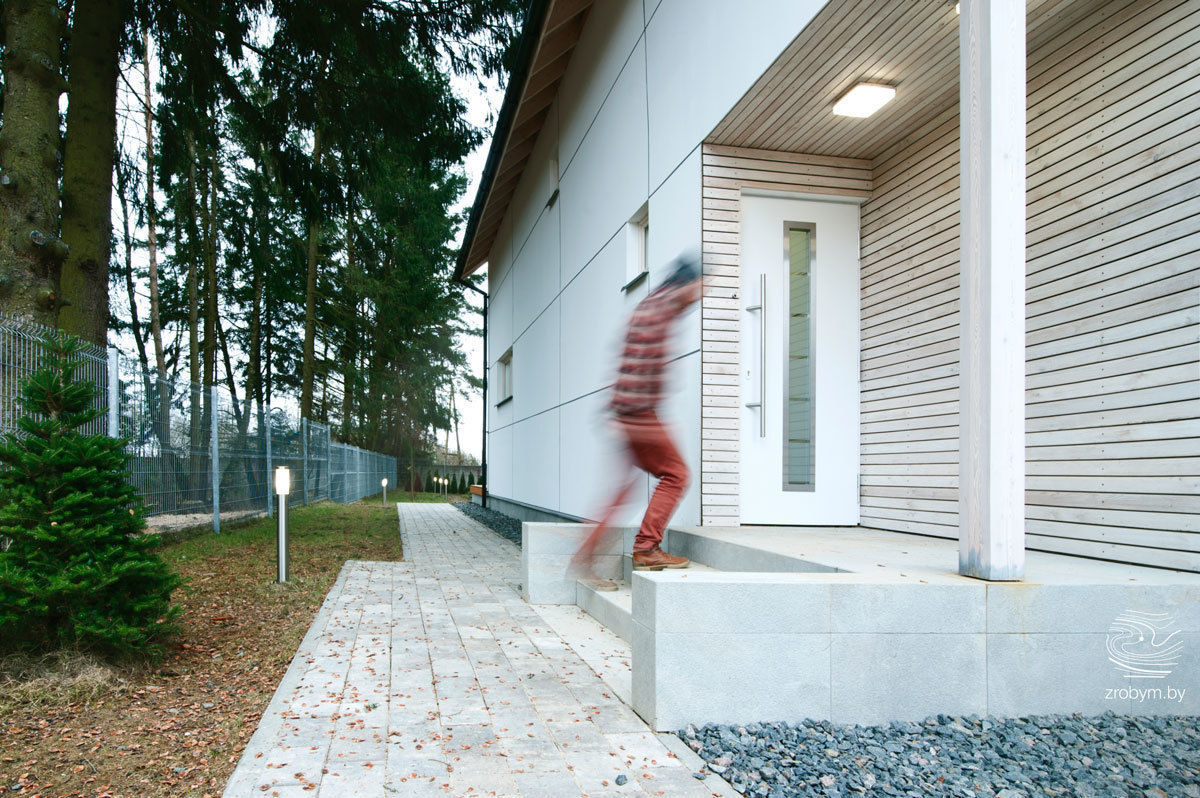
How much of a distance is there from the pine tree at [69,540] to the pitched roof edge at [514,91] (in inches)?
275

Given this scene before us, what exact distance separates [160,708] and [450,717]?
1.32 metres

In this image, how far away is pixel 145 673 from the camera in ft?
12.4

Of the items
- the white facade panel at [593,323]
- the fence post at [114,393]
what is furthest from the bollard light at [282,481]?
the white facade panel at [593,323]

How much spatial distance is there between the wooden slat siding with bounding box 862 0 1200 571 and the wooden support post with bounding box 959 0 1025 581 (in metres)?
0.93

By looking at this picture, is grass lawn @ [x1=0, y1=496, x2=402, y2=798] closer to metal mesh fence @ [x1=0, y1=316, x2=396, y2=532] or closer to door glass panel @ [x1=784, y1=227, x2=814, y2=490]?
metal mesh fence @ [x1=0, y1=316, x2=396, y2=532]

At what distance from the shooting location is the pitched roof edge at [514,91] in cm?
915

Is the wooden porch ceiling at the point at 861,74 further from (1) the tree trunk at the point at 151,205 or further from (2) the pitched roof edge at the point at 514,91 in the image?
(1) the tree trunk at the point at 151,205

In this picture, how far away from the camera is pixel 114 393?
7.46 meters

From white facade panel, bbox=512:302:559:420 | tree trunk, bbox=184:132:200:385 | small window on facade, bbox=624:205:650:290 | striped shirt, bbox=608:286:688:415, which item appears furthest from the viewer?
tree trunk, bbox=184:132:200:385

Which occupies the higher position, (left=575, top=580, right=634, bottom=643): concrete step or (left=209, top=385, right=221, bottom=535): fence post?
(left=209, top=385, right=221, bottom=535): fence post

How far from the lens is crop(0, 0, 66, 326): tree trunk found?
5695 millimetres

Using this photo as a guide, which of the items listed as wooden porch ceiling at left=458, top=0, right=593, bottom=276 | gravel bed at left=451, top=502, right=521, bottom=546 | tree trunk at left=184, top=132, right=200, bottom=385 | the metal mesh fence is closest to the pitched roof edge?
wooden porch ceiling at left=458, top=0, right=593, bottom=276

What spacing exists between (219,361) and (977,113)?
25639 mm

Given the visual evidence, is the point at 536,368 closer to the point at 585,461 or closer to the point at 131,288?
the point at 585,461
